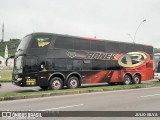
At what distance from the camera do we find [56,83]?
20359mm

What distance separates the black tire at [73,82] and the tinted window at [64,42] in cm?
226

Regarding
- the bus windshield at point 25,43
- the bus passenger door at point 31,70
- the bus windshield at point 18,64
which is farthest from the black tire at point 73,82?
the bus windshield at point 25,43

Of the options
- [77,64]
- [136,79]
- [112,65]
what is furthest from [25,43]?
[136,79]

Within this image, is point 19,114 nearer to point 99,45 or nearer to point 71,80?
point 71,80

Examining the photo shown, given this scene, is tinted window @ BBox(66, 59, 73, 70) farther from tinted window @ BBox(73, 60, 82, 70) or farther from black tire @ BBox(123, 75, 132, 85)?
black tire @ BBox(123, 75, 132, 85)

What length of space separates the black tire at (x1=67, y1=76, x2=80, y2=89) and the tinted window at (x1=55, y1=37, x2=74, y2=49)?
7.42 ft

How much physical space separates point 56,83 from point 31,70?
2.04 metres

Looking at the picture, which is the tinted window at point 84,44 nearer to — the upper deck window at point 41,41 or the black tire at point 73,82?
the black tire at point 73,82

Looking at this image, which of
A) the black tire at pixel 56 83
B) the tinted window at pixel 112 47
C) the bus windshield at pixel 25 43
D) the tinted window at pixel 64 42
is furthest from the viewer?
the tinted window at pixel 112 47

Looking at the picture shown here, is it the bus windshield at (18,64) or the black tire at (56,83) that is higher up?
the bus windshield at (18,64)

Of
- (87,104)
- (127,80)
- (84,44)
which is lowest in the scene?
(87,104)

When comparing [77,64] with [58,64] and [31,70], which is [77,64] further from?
[31,70]

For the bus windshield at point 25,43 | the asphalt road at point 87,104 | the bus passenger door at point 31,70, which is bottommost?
the asphalt road at point 87,104

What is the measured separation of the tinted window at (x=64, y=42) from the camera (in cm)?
2070
